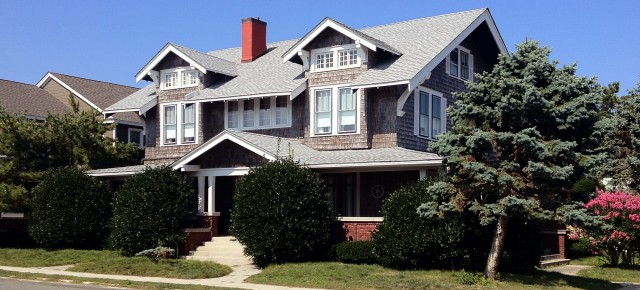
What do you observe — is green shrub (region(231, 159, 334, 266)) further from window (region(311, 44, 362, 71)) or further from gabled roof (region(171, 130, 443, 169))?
window (region(311, 44, 362, 71))

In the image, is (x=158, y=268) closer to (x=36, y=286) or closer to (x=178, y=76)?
(x=36, y=286)

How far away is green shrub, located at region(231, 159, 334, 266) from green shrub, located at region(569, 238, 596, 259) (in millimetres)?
9590

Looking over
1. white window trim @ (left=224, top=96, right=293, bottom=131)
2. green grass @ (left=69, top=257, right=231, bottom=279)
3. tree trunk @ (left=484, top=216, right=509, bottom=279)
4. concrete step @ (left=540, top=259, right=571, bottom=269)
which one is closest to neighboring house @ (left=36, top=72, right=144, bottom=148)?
white window trim @ (left=224, top=96, right=293, bottom=131)

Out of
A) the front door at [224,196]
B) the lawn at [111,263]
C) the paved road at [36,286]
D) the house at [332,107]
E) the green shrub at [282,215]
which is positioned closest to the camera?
the paved road at [36,286]

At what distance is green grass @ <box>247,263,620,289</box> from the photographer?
18.3m

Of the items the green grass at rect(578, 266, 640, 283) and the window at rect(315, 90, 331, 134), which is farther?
the window at rect(315, 90, 331, 134)

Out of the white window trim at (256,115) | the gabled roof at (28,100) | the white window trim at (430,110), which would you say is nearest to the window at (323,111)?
the white window trim at (256,115)

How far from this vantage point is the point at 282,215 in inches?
881

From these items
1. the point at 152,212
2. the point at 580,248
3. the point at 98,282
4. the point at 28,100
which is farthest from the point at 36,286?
the point at 28,100

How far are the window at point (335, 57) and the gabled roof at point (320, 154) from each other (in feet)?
10.3

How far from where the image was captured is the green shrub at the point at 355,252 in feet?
71.8

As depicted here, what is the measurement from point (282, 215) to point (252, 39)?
48.3 feet

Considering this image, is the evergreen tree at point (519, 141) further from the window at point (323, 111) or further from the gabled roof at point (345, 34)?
the window at point (323, 111)

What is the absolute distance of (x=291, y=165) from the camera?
A: 75.9ft
